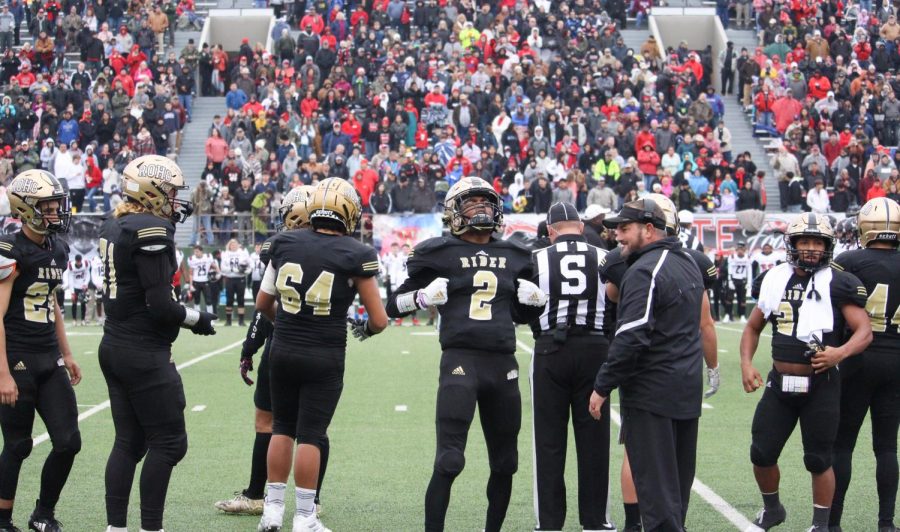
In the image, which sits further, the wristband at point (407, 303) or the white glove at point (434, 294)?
the wristband at point (407, 303)

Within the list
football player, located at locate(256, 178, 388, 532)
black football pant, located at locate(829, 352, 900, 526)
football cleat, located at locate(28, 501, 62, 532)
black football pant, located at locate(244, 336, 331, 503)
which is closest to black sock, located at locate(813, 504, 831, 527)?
black football pant, located at locate(829, 352, 900, 526)

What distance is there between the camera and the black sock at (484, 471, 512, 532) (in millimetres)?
6055

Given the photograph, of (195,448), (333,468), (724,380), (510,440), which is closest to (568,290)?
(510,440)

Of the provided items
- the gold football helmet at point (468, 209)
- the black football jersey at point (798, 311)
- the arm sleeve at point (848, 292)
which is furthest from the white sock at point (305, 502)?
the arm sleeve at point (848, 292)

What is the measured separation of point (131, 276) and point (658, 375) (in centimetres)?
256

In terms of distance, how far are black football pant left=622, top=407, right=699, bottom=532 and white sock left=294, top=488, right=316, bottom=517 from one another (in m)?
1.71

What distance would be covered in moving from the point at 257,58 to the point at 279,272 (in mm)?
25708

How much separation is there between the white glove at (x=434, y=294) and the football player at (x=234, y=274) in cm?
1805

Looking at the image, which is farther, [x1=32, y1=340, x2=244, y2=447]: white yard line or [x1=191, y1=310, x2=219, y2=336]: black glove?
[x1=32, y1=340, x2=244, y2=447]: white yard line

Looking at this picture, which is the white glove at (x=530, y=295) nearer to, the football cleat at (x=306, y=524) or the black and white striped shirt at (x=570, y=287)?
the black and white striped shirt at (x=570, y=287)

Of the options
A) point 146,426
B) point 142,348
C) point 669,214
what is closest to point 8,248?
point 142,348

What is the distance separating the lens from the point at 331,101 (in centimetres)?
2906

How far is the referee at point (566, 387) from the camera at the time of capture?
20.8 feet

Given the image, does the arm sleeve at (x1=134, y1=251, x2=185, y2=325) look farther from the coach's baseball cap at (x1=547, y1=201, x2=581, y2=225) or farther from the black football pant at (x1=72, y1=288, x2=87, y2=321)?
the black football pant at (x1=72, y1=288, x2=87, y2=321)
